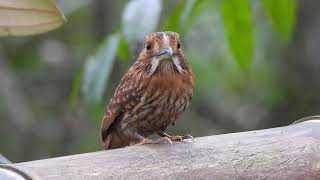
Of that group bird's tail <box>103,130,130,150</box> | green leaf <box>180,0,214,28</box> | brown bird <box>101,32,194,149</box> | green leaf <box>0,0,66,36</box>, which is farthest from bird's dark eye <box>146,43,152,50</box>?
green leaf <box>0,0,66,36</box>

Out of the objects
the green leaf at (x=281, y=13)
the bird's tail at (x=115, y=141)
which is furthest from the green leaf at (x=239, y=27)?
the bird's tail at (x=115, y=141)

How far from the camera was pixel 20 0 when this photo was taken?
1.79m

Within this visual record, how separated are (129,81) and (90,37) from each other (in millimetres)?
2440

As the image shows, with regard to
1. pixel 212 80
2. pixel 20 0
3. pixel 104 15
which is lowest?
pixel 212 80

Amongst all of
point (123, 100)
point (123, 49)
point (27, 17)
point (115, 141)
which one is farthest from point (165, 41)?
point (27, 17)

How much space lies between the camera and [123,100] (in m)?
2.73

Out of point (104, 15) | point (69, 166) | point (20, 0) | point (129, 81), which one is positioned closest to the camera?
point (20, 0)

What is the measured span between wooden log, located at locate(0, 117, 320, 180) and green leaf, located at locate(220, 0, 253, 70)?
0.30 meters

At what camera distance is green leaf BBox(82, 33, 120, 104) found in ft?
8.71

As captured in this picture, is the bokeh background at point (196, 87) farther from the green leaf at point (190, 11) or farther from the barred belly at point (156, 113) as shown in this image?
the green leaf at point (190, 11)

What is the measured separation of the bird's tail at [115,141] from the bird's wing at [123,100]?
0.04ft

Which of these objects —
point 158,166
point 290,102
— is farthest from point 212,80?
point 158,166

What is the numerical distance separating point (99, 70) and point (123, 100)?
0.11m

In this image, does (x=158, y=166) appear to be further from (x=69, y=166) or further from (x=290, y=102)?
(x=290, y=102)
